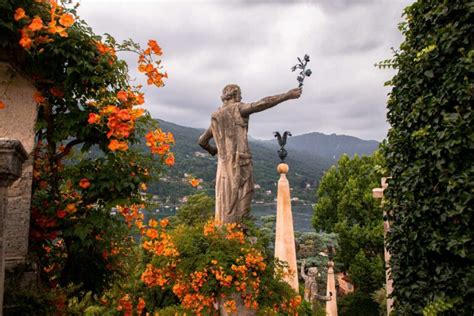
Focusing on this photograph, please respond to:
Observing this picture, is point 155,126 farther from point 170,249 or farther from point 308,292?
point 308,292

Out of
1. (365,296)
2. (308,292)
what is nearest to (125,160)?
(308,292)

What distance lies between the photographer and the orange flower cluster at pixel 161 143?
3.08 m

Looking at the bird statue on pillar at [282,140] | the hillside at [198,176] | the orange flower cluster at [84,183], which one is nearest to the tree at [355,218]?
the hillside at [198,176]

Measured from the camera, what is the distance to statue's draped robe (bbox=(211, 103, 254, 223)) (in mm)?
5941

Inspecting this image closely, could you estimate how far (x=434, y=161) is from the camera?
3.14m

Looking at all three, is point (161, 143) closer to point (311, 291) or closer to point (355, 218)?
point (311, 291)

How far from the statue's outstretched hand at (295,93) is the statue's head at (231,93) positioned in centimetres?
106

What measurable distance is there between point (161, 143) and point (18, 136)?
1164 millimetres

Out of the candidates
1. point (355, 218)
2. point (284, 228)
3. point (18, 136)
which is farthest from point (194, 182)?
point (355, 218)

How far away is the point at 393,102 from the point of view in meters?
4.14

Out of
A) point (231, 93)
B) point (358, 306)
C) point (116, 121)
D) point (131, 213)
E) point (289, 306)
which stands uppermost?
point (231, 93)

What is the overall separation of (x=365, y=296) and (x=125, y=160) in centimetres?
2012

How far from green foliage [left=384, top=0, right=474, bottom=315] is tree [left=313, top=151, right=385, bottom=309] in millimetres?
14830

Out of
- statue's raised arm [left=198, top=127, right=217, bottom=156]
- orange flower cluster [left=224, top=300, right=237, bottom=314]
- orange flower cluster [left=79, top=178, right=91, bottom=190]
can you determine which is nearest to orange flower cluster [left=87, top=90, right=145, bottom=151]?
orange flower cluster [left=79, top=178, right=91, bottom=190]
